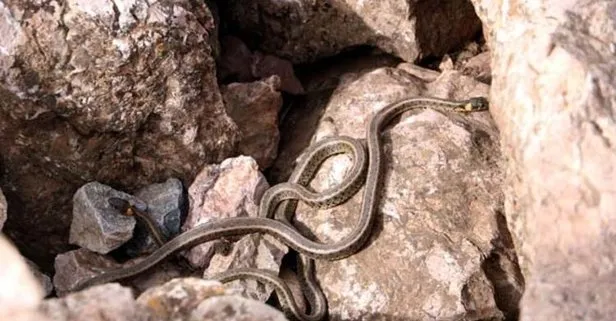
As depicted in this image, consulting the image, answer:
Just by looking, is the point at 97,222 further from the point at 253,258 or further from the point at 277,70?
the point at 277,70

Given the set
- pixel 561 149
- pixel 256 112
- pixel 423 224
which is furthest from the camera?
pixel 256 112

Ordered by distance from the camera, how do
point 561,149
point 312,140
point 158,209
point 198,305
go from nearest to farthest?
1. point 198,305
2. point 561,149
3. point 158,209
4. point 312,140

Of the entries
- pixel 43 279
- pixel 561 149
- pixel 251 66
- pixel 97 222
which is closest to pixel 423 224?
pixel 561 149

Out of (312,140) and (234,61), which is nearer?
(312,140)

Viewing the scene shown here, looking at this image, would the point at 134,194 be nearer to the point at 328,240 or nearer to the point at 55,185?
the point at 55,185

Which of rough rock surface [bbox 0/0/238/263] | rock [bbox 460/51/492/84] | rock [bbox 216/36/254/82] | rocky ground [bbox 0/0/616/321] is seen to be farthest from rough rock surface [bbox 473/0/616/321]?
rock [bbox 216/36/254/82]

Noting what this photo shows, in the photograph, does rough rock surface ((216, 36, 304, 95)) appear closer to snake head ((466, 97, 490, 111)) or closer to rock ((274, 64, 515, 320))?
rock ((274, 64, 515, 320))

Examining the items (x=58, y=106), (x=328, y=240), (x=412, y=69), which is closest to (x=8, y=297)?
(x=58, y=106)
